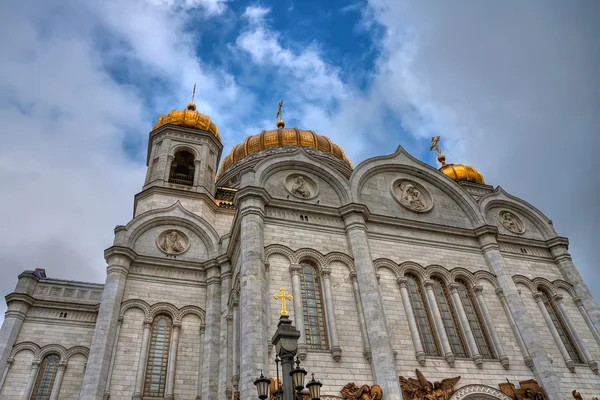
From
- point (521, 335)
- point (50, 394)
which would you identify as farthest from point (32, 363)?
point (521, 335)

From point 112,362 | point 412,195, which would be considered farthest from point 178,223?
point 412,195

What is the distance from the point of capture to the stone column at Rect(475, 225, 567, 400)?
52.7 ft

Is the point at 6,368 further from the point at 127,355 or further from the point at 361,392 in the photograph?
the point at 361,392

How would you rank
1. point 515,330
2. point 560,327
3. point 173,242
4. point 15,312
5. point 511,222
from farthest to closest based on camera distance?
point 511,222, point 173,242, point 15,312, point 560,327, point 515,330

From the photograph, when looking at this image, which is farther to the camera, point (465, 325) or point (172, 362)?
point (172, 362)

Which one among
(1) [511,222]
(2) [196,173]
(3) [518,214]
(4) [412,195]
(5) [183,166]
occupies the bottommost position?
(1) [511,222]

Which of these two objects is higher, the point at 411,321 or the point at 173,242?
the point at 173,242

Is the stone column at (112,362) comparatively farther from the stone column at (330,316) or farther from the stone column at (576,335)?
the stone column at (576,335)

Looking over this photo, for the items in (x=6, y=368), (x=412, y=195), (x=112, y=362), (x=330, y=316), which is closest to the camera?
(x=330, y=316)

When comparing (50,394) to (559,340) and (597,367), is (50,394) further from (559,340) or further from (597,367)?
(597,367)

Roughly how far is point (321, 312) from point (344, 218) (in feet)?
14.1

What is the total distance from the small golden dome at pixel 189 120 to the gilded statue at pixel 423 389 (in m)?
19.9

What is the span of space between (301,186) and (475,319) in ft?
28.8

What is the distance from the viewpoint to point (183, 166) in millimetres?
28391
